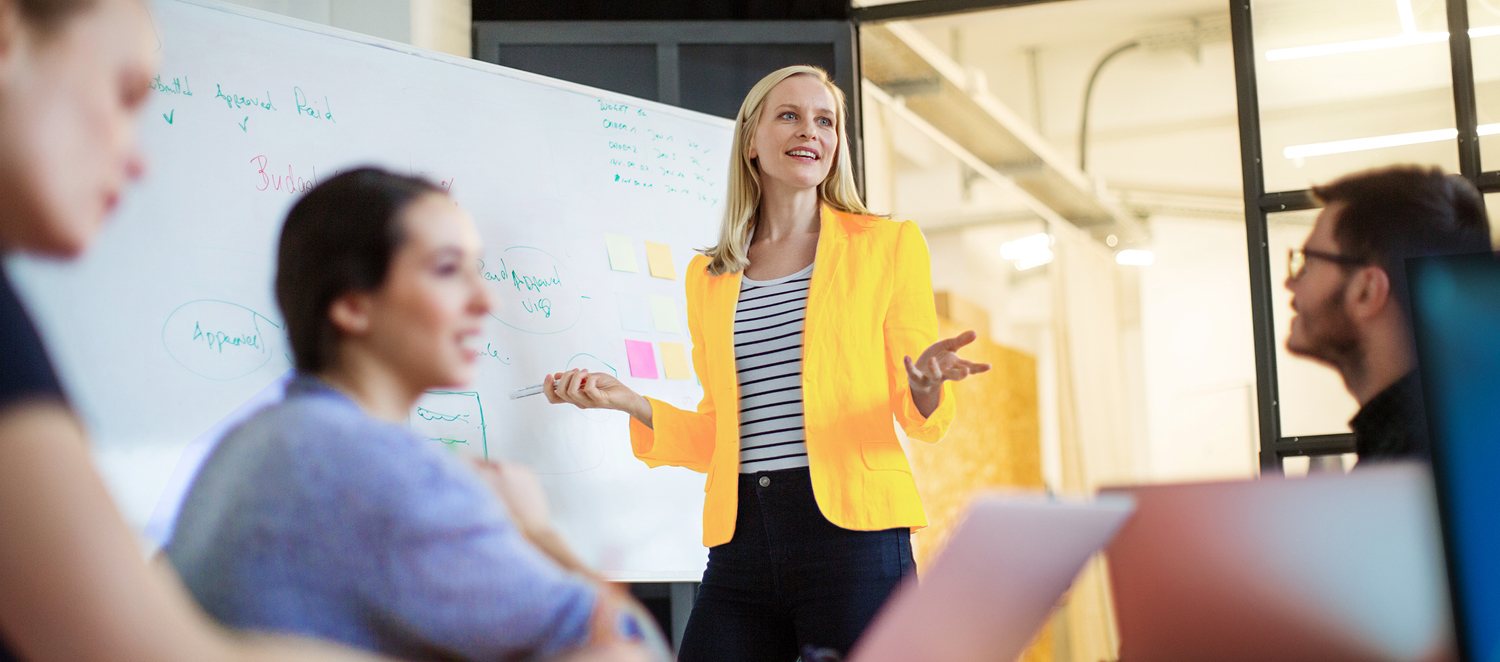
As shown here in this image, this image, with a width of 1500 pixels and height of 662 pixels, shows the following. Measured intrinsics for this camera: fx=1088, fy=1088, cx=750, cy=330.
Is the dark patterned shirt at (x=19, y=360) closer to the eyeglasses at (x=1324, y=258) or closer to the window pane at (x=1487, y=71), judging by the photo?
the eyeglasses at (x=1324, y=258)

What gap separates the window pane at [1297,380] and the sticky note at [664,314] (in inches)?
62.5

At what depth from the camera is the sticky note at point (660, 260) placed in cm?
262

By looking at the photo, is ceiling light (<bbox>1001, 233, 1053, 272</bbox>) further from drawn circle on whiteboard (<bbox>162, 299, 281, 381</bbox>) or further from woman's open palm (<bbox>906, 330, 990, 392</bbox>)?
drawn circle on whiteboard (<bbox>162, 299, 281, 381</bbox>)

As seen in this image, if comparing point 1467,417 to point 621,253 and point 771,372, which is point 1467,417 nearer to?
point 771,372

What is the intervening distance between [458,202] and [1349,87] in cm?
238

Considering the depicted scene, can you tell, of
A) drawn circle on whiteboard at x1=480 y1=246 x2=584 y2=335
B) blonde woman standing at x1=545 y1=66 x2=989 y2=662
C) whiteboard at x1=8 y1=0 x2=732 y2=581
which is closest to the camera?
blonde woman standing at x1=545 y1=66 x2=989 y2=662

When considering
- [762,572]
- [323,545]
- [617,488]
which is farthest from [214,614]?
[617,488]

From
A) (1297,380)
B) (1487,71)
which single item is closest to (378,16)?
(1297,380)

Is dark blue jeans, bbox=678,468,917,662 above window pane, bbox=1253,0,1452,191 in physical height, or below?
below

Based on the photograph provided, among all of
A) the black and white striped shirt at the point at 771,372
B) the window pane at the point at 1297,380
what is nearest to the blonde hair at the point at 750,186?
the black and white striped shirt at the point at 771,372

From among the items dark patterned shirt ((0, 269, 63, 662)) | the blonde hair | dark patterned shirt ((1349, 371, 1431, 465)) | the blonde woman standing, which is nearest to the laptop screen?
dark patterned shirt ((1349, 371, 1431, 465))

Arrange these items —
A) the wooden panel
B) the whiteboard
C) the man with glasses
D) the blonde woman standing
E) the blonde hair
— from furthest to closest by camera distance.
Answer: the wooden panel → the blonde hair → the whiteboard → the blonde woman standing → the man with glasses

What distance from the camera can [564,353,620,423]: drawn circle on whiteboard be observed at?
2.42 metres

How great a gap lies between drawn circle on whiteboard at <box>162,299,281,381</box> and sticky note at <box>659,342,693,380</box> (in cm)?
90
